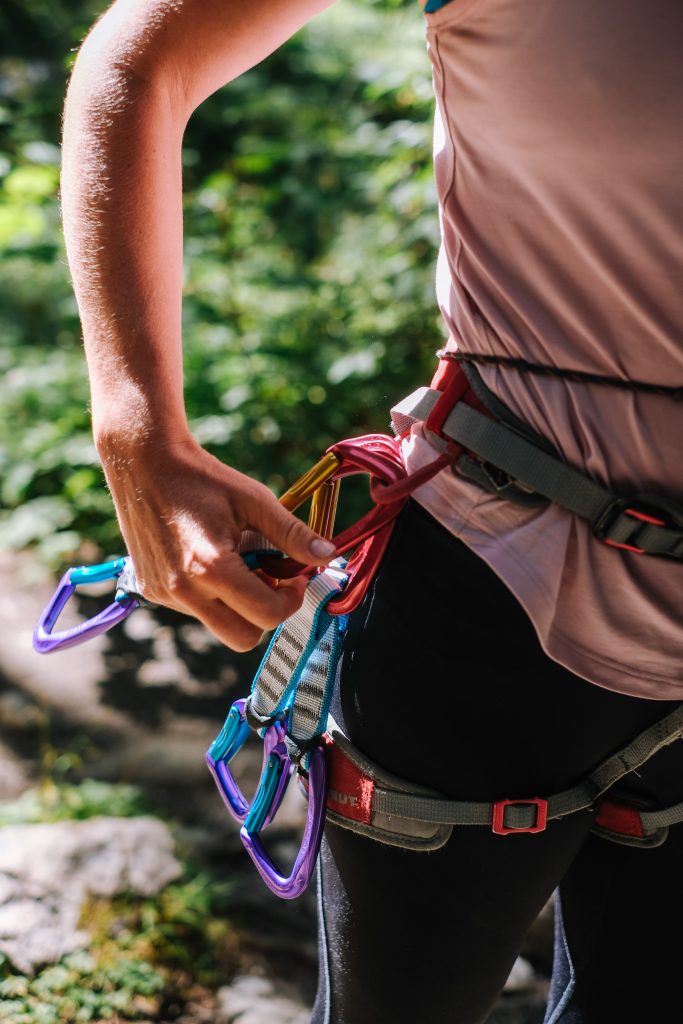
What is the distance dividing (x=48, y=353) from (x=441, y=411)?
13.6 feet

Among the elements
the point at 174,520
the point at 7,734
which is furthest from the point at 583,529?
the point at 7,734

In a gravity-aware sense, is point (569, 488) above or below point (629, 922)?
above

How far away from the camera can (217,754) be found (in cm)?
111

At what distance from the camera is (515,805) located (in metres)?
0.96

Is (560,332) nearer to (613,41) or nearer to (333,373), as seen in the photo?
(613,41)

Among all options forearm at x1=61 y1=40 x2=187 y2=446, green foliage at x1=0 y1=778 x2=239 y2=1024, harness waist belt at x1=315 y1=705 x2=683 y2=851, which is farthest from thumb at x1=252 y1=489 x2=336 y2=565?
green foliage at x1=0 y1=778 x2=239 y2=1024

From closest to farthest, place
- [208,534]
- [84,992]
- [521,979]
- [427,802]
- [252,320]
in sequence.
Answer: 1. [208,534]
2. [427,802]
3. [84,992]
4. [521,979]
5. [252,320]

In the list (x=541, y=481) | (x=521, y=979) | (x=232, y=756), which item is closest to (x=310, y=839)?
(x=232, y=756)

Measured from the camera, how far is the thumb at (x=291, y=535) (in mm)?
853

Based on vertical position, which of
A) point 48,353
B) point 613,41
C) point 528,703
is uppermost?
point 613,41

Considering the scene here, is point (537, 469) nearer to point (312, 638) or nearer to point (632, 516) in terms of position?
point (632, 516)

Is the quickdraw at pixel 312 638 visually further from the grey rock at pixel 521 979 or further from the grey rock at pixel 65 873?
the grey rock at pixel 521 979

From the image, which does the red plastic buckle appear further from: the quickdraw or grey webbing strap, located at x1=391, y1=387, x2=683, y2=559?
grey webbing strap, located at x1=391, y1=387, x2=683, y2=559

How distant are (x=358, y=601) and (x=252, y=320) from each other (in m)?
3.53
